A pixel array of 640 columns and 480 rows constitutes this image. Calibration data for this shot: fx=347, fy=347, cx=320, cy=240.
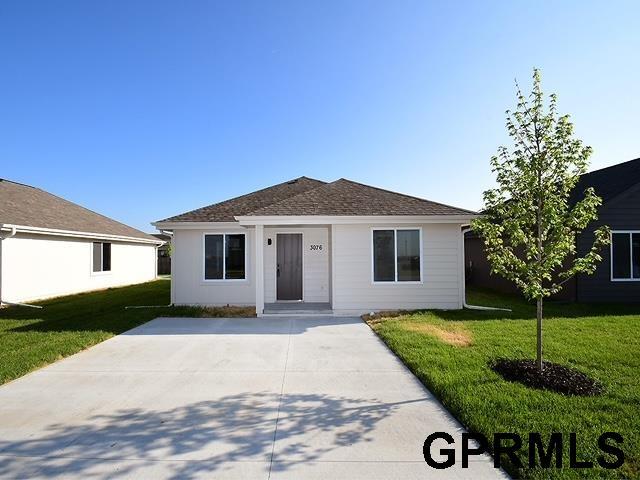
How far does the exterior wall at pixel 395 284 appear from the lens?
32.5ft

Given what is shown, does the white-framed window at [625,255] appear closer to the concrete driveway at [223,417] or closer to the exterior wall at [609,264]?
the exterior wall at [609,264]

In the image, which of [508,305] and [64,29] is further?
[508,305]

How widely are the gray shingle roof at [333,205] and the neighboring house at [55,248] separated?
603cm

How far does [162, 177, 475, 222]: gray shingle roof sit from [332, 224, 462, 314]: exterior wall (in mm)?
469

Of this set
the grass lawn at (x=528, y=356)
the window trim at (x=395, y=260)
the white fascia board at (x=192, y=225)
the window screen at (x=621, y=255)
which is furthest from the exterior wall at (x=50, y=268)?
the window screen at (x=621, y=255)

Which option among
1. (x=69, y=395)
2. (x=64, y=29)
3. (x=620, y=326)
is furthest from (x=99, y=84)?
(x=620, y=326)

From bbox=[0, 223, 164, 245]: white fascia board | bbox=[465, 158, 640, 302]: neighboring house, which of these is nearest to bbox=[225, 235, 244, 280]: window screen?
bbox=[0, 223, 164, 245]: white fascia board

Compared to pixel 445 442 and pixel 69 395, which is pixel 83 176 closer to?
pixel 69 395

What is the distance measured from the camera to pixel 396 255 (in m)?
9.94

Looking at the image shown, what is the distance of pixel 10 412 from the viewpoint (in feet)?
12.6

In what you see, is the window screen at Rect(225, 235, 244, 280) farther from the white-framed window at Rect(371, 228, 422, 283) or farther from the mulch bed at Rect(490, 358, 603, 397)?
the mulch bed at Rect(490, 358, 603, 397)

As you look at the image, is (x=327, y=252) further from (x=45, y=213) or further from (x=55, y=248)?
(x=45, y=213)

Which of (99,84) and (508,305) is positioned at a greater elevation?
(99,84)

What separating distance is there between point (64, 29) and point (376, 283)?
11.0 m
